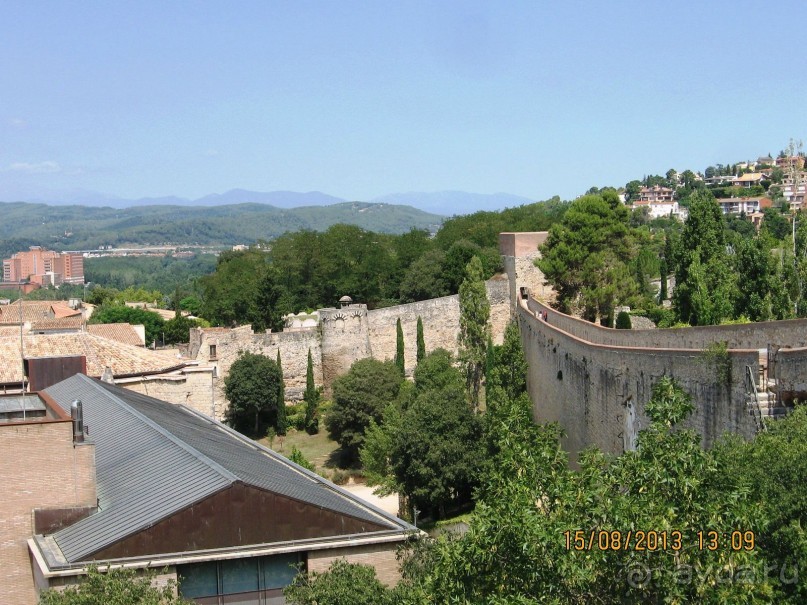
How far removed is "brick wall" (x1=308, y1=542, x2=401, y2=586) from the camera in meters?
13.2

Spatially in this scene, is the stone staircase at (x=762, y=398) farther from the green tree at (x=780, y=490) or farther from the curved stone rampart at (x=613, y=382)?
the green tree at (x=780, y=490)

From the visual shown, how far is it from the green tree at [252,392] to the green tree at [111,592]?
95.7 feet

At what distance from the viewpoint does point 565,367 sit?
2697cm

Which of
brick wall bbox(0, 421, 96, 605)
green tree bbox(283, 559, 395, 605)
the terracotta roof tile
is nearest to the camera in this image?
green tree bbox(283, 559, 395, 605)

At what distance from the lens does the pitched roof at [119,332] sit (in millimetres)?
46406

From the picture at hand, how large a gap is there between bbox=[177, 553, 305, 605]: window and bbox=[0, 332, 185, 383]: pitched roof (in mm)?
16116

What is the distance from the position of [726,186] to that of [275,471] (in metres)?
125

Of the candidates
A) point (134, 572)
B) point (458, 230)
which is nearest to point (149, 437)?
point (134, 572)

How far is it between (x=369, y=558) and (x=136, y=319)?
5582cm

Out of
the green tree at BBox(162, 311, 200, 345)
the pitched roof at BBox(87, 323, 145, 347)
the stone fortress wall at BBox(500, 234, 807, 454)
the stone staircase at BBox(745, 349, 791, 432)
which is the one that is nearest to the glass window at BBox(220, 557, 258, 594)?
the stone staircase at BBox(745, 349, 791, 432)

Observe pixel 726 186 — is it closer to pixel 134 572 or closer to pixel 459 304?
pixel 459 304

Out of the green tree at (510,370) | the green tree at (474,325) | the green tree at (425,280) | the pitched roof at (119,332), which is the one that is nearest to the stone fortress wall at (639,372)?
the green tree at (510,370)

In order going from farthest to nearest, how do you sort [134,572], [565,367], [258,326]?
[258,326] < [565,367] < [134,572]

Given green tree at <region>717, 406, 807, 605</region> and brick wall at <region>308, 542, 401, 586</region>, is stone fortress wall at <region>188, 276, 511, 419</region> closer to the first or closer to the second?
brick wall at <region>308, 542, 401, 586</region>
